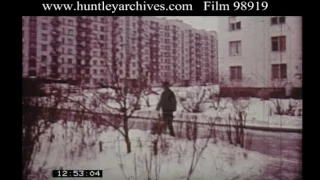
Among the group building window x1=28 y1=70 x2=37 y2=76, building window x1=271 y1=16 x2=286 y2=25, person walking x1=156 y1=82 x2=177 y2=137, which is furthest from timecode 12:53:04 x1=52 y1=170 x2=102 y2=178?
building window x1=271 y1=16 x2=286 y2=25

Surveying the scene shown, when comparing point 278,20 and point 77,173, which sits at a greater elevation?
point 278,20

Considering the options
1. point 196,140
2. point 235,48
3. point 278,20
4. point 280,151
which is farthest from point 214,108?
point 278,20

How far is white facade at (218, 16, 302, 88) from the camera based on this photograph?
2.73 metres

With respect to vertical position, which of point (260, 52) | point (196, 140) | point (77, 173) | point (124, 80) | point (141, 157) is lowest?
point (77, 173)

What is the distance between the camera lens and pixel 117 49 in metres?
2.80

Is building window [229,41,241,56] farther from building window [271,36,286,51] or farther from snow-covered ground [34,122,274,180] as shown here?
snow-covered ground [34,122,274,180]

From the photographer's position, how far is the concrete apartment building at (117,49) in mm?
2758

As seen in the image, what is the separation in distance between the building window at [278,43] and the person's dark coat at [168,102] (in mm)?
820

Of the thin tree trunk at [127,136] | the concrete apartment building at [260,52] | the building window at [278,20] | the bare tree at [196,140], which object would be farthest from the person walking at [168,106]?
the building window at [278,20]

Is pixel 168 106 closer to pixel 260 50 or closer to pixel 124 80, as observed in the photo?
pixel 124 80

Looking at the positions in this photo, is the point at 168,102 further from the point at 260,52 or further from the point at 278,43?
the point at 278,43

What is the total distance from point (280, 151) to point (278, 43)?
797 mm

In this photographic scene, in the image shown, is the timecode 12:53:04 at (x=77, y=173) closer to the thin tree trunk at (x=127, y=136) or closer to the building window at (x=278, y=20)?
the thin tree trunk at (x=127, y=136)
